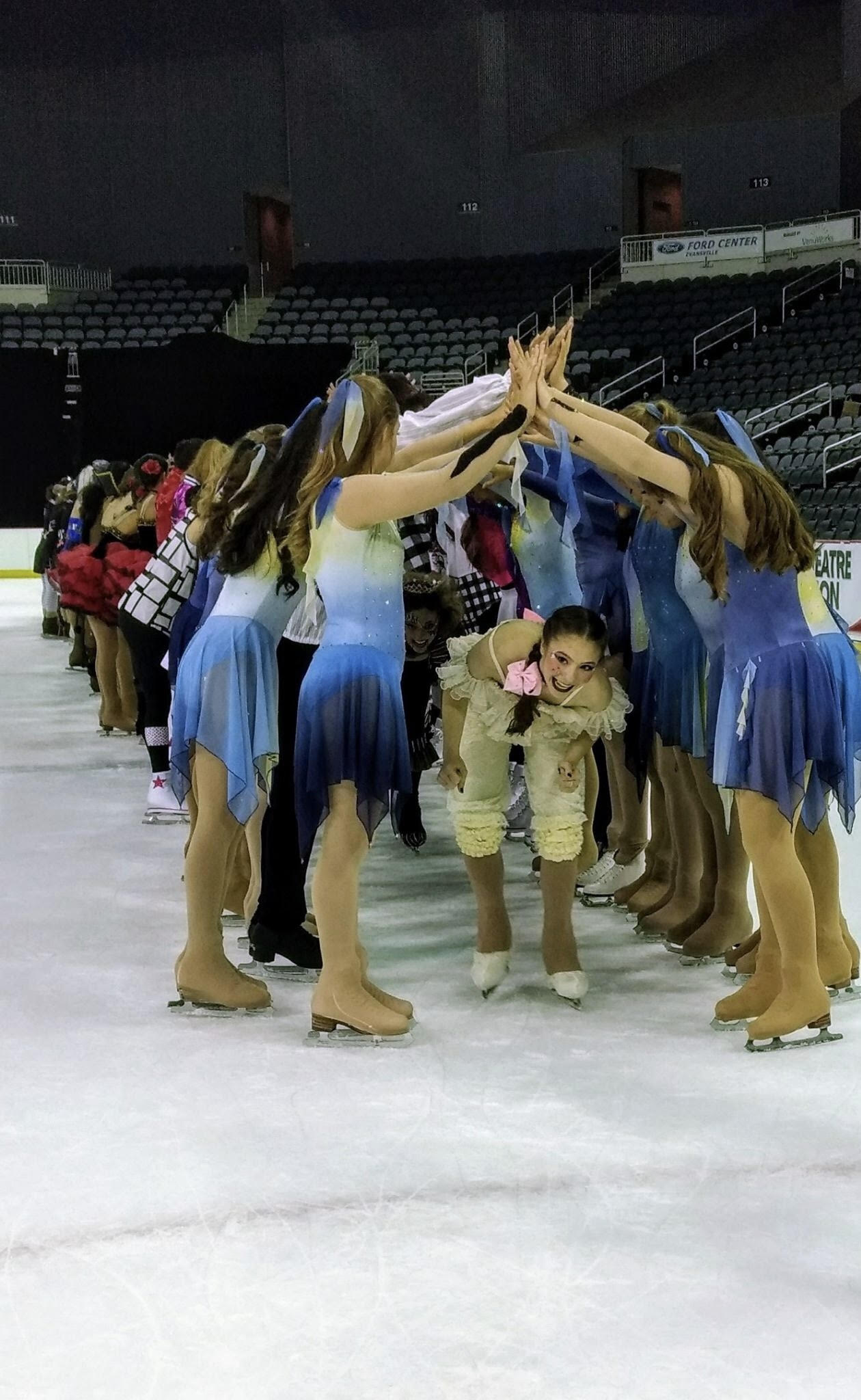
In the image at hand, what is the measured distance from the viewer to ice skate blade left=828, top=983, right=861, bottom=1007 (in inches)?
123

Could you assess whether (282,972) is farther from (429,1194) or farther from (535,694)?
(429,1194)

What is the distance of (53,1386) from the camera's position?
5.57 feet

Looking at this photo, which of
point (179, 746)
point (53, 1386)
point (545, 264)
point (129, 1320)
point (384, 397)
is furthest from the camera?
point (545, 264)

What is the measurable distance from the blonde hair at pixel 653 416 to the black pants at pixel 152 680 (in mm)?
2249

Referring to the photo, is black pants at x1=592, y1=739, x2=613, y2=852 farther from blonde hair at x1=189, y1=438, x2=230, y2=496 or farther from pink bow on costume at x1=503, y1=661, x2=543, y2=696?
blonde hair at x1=189, y1=438, x2=230, y2=496

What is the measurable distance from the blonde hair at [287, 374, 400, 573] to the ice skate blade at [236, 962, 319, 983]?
42.3 inches

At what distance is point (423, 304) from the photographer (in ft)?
63.8

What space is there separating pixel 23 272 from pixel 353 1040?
19274 mm

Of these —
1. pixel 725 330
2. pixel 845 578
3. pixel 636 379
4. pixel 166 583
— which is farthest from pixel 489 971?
pixel 725 330

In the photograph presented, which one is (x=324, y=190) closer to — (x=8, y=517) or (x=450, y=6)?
(x=450, y=6)

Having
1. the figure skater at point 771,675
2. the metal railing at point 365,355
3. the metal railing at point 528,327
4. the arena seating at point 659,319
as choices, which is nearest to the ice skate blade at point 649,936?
the figure skater at point 771,675

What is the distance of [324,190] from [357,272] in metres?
1.43

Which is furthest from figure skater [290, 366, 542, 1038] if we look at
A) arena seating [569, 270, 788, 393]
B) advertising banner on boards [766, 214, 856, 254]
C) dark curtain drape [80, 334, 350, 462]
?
advertising banner on boards [766, 214, 856, 254]

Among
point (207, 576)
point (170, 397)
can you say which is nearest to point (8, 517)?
point (170, 397)
